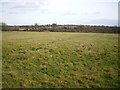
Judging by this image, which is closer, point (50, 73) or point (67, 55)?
point (50, 73)

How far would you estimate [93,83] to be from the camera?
24.0ft

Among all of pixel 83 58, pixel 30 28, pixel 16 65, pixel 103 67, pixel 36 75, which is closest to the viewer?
pixel 36 75

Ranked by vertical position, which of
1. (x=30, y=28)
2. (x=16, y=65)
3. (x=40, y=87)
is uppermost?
(x=30, y=28)

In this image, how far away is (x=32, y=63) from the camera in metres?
10.7

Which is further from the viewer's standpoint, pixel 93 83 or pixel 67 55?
pixel 67 55

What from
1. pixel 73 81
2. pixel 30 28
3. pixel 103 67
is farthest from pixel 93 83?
pixel 30 28

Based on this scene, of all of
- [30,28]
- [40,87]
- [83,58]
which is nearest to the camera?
[40,87]

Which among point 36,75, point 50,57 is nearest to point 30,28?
point 50,57

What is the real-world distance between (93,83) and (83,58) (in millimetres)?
4403

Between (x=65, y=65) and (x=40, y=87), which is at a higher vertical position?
(x=65, y=65)

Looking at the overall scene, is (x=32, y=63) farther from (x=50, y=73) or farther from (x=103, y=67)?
(x=103, y=67)

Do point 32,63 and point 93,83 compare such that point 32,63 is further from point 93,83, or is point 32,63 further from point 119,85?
point 119,85

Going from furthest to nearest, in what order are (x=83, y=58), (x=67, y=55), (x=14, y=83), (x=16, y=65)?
1. (x=67, y=55)
2. (x=83, y=58)
3. (x=16, y=65)
4. (x=14, y=83)

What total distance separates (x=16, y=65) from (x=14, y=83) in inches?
119
